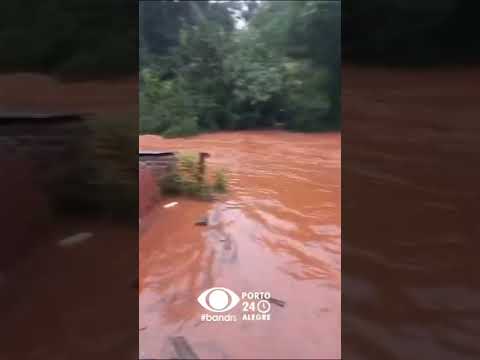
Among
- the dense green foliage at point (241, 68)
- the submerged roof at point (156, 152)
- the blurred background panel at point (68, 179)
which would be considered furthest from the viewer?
the dense green foliage at point (241, 68)

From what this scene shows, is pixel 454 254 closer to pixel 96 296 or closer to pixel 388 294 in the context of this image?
pixel 388 294

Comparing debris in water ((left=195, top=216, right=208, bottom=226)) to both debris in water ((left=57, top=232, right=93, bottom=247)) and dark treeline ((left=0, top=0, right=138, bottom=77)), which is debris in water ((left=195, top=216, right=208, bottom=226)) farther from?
dark treeline ((left=0, top=0, right=138, bottom=77))

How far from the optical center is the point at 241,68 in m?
1.95

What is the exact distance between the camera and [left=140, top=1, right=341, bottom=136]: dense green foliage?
5.79ft

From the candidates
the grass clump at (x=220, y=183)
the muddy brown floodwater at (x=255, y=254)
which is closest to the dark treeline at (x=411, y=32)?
the muddy brown floodwater at (x=255, y=254)

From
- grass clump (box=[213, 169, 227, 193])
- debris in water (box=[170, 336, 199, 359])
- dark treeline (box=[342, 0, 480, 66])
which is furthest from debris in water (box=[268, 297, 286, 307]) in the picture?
dark treeline (box=[342, 0, 480, 66])

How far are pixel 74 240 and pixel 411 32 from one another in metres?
1.34

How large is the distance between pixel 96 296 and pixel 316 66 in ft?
3.89

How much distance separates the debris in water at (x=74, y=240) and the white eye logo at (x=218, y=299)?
0.44m

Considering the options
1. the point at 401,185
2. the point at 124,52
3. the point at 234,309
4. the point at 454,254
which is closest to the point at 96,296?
the point at 234,309

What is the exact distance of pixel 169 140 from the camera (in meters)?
1.70

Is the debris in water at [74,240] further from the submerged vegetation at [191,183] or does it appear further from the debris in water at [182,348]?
the debris in water at [182,348]

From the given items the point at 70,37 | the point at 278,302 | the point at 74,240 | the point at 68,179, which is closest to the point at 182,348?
the point at 278,302

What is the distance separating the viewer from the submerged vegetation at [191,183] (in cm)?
169
